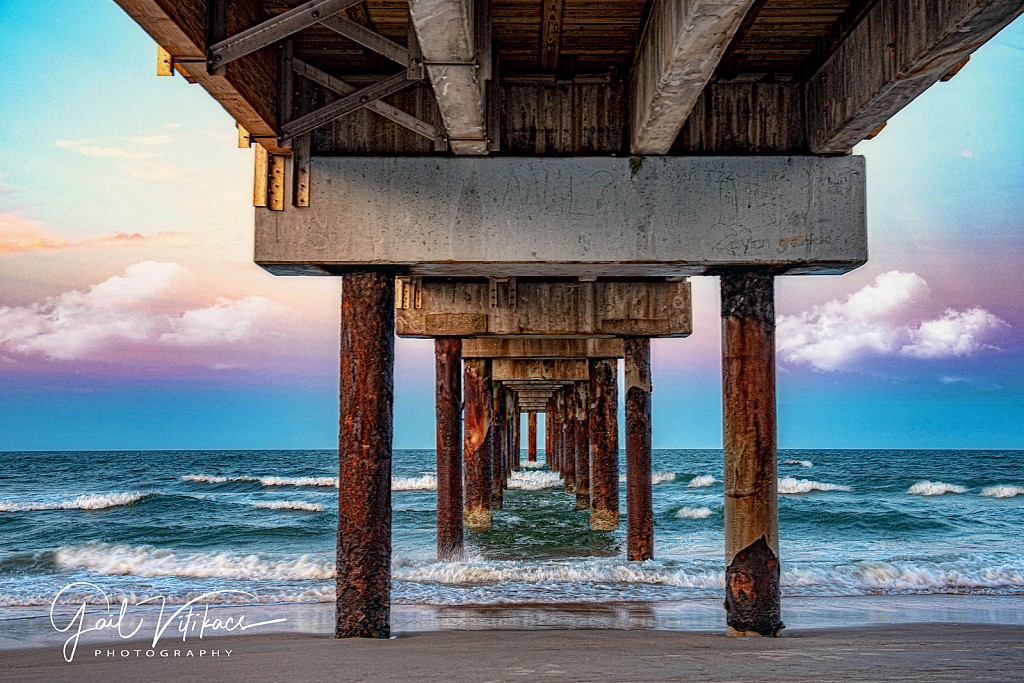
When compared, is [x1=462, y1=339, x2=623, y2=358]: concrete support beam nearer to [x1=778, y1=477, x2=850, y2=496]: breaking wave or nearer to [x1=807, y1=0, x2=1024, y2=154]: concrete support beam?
[x1=807, y1=0, x2=1024, y2=154]: concrete support beam

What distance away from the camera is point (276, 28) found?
386 cm

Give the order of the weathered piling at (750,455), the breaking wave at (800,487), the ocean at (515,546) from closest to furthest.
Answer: the weathered piling at (750,455), the ocean at (515,546), the breaking wave at (800,487)

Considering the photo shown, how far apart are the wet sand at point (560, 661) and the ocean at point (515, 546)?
3.51 meters

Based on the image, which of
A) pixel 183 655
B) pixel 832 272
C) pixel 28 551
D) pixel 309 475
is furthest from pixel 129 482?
pixel 832 272

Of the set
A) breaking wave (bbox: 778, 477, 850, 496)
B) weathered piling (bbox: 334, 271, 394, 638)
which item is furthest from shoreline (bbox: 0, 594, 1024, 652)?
breaking wave (bbox: 778, 477, 850, 496)

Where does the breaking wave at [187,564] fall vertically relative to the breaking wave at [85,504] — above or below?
above

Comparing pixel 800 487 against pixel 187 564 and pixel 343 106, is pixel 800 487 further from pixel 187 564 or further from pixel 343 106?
pixel 343 106

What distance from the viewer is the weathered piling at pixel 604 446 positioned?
13836mm

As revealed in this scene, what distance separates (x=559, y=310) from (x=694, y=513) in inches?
576

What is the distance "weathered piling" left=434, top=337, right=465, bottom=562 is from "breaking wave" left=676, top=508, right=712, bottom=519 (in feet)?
38.0

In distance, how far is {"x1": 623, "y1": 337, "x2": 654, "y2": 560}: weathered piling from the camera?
10.9 meters

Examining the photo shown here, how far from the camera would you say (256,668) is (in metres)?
4.45

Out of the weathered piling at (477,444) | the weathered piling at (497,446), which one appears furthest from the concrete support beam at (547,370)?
the weathered piling at (497,446)

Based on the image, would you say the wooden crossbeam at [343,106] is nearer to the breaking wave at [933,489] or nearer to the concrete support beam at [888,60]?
the concrete support beam at [888,60]
